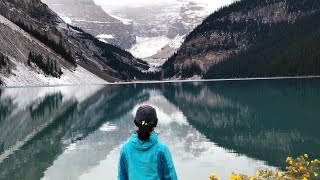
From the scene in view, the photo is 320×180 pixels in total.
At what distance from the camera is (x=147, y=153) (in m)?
9.62

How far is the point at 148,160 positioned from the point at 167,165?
0.40 meters

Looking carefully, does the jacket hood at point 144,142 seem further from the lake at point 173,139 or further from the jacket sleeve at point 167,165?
the lake at point 173,139

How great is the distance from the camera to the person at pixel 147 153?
9.48 m

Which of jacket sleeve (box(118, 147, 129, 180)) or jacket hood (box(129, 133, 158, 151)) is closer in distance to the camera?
jacket hood (box(129, 133, 158, 151))

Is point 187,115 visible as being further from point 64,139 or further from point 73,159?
point 73,159

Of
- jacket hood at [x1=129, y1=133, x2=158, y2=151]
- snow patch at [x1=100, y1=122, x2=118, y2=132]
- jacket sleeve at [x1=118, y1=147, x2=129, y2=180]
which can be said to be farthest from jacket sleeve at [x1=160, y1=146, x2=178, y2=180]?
snow patch at [x1=100, y1=122, x2=118, y2=132]

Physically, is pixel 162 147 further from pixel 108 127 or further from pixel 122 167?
pixel 108 127

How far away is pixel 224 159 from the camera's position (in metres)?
33.9

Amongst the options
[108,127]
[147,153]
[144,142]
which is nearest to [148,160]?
[147,153]

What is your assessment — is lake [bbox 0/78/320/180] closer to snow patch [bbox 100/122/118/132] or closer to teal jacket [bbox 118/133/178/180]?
snow patch [bbox 100/122/118/132]

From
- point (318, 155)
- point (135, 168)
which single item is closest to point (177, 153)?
point (318, 155)

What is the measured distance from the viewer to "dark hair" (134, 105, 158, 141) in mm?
9430

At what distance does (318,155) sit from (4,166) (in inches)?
833

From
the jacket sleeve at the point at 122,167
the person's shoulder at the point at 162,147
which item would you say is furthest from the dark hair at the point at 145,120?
the jacket sleeve at the point at 122,167
